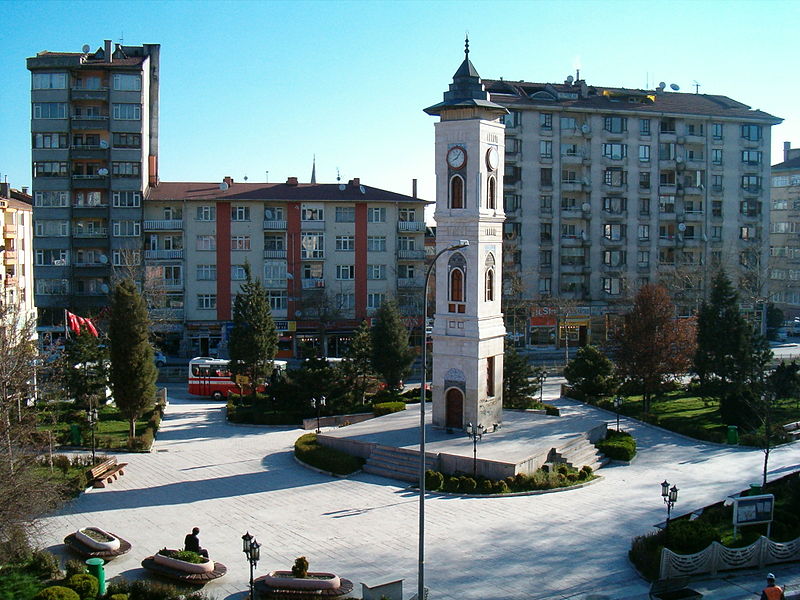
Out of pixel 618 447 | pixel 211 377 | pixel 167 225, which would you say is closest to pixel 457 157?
pixel 618 447

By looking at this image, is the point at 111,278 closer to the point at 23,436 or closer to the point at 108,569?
the point at 23,436

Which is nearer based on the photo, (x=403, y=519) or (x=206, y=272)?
(x=403, y=519)

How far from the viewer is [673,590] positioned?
1991 centimetres

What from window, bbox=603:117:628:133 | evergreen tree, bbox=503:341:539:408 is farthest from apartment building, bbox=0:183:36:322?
window, bbox=603:117:628:133

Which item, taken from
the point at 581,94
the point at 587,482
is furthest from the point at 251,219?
the point at 587,482

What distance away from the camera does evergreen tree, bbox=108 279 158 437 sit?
35.1 meters

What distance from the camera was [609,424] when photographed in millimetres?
38719

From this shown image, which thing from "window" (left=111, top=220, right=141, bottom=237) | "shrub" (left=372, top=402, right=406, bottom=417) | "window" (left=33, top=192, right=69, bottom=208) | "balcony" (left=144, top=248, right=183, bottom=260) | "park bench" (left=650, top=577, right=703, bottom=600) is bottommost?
"park bench" (left=650, top=577, right=703, bottom=600)

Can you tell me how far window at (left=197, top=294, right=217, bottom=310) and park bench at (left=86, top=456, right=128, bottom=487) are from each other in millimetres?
30306

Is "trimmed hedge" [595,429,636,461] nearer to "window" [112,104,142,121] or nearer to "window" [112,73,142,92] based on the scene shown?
"window" [112,104,142,121]

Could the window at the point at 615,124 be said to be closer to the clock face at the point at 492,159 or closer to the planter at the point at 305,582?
the clock face at the point at 492,159

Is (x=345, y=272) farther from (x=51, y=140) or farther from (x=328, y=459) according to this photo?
(x=328, y=459)

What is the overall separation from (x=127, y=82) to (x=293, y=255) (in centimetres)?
1743

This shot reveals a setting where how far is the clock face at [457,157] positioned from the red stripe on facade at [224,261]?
31221 millimetres
